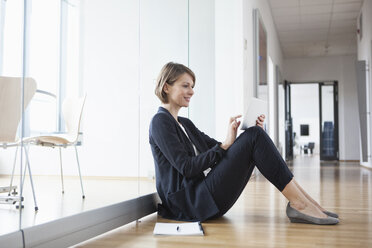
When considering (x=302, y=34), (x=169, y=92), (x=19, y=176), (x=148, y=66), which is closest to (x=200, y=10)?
(x=148, y=66)

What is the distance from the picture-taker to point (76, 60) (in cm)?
168

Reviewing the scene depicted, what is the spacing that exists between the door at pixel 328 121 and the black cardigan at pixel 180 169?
10059mm

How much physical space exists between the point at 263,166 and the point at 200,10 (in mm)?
1928

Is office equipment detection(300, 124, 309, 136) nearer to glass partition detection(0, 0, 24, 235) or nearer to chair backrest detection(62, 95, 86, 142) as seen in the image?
chair backrest detection(62, 95, 86, 142)

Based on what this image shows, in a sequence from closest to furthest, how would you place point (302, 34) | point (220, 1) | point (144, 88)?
point (144, 88)
point (220, 1)
point (302, 34)

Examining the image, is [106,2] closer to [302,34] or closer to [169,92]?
[169,92]

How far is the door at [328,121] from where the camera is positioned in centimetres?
1156

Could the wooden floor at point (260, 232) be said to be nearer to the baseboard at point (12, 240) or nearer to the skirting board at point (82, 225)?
the skirting board at point (82, 225)

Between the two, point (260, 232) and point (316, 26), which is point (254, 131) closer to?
point (260, 232)

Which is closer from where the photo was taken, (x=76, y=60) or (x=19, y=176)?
(x=19, y=176)

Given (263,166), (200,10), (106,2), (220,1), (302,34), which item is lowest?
(263,166)

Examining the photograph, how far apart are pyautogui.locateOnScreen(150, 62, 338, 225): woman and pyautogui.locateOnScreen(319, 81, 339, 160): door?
9.87 metres

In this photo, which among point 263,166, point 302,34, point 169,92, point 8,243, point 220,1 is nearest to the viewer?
point 8,243

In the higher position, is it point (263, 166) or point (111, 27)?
point (111, 27)
